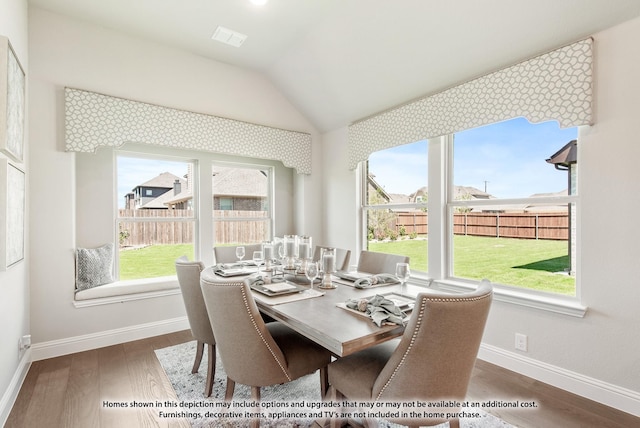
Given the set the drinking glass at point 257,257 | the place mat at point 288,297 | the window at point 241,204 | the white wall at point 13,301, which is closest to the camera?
the place mat at point 288,297

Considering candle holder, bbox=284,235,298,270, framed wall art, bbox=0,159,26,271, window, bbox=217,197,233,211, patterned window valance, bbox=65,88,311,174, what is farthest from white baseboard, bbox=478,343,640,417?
framed wall art, bbox=0,159,26,271

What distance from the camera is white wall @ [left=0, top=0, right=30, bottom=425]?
1.95 meters

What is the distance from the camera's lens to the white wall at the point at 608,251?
1988 millimetres

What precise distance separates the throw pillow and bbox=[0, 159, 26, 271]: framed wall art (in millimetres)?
633

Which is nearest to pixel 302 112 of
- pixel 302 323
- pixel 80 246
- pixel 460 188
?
pixel 460 188

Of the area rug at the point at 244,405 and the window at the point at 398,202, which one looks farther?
the window at the point at 398,202

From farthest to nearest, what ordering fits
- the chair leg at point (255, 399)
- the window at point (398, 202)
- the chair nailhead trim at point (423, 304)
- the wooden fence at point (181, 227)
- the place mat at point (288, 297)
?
the wooden fence at point (181, 227)
the window at point (398, 202)
the place mat at point (288, 297)
the chair leg at point (255, 399)
the chair nailhead trim at point (423, 304)

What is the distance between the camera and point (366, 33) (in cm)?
289

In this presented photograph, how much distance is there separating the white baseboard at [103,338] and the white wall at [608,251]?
3.47m

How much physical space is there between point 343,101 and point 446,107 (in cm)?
131

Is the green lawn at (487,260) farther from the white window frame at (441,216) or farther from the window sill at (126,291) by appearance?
the window sill at (126,291)

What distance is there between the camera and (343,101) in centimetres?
379

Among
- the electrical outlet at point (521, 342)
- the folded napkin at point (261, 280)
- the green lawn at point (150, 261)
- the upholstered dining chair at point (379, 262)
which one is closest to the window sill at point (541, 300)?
the electrical outlet at point (521, 342)

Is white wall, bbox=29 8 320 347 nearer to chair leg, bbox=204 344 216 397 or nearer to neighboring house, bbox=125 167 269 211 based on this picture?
neighboring house, bbox=125 167 269 211
